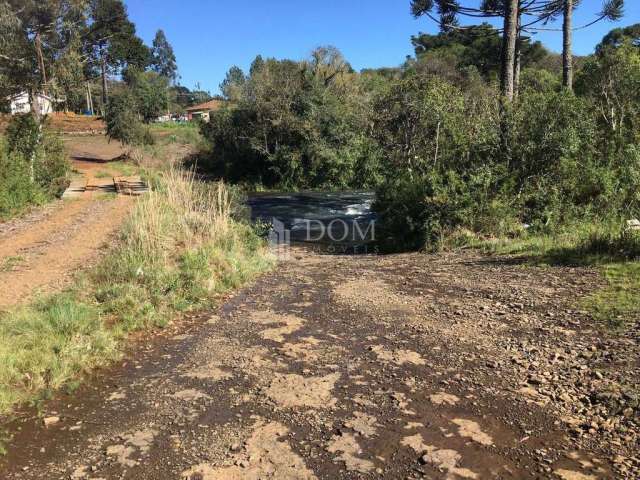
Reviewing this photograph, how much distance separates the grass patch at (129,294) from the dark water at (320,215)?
16.9ft

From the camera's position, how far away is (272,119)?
27.7 metres

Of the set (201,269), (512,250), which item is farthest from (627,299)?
(201,269)

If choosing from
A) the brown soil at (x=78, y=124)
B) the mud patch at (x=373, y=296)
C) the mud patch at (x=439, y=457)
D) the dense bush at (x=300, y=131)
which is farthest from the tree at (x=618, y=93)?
the brown soil at (x=78, y=124)

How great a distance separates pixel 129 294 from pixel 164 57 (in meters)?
120

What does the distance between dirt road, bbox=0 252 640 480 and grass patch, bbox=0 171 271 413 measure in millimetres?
275

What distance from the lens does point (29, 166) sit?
14258 mm

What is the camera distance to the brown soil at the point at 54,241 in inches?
260

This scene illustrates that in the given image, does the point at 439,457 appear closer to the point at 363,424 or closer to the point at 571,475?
the point at 363,424

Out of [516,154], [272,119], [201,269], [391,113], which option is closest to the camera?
[201,269]

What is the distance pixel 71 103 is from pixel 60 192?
3.03 meters

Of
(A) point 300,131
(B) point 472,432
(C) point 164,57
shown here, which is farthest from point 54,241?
(C) point 164,57

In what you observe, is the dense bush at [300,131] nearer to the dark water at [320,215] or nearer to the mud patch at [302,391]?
the dark water at [320,215]

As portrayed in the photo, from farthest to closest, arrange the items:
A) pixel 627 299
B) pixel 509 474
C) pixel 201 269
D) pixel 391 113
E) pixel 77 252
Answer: pixel 391 113
pixel 77 252
pixel 201 269
pixel 627 299
pixel 509 474

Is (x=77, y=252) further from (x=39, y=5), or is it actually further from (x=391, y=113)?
(x=39, y=5)
